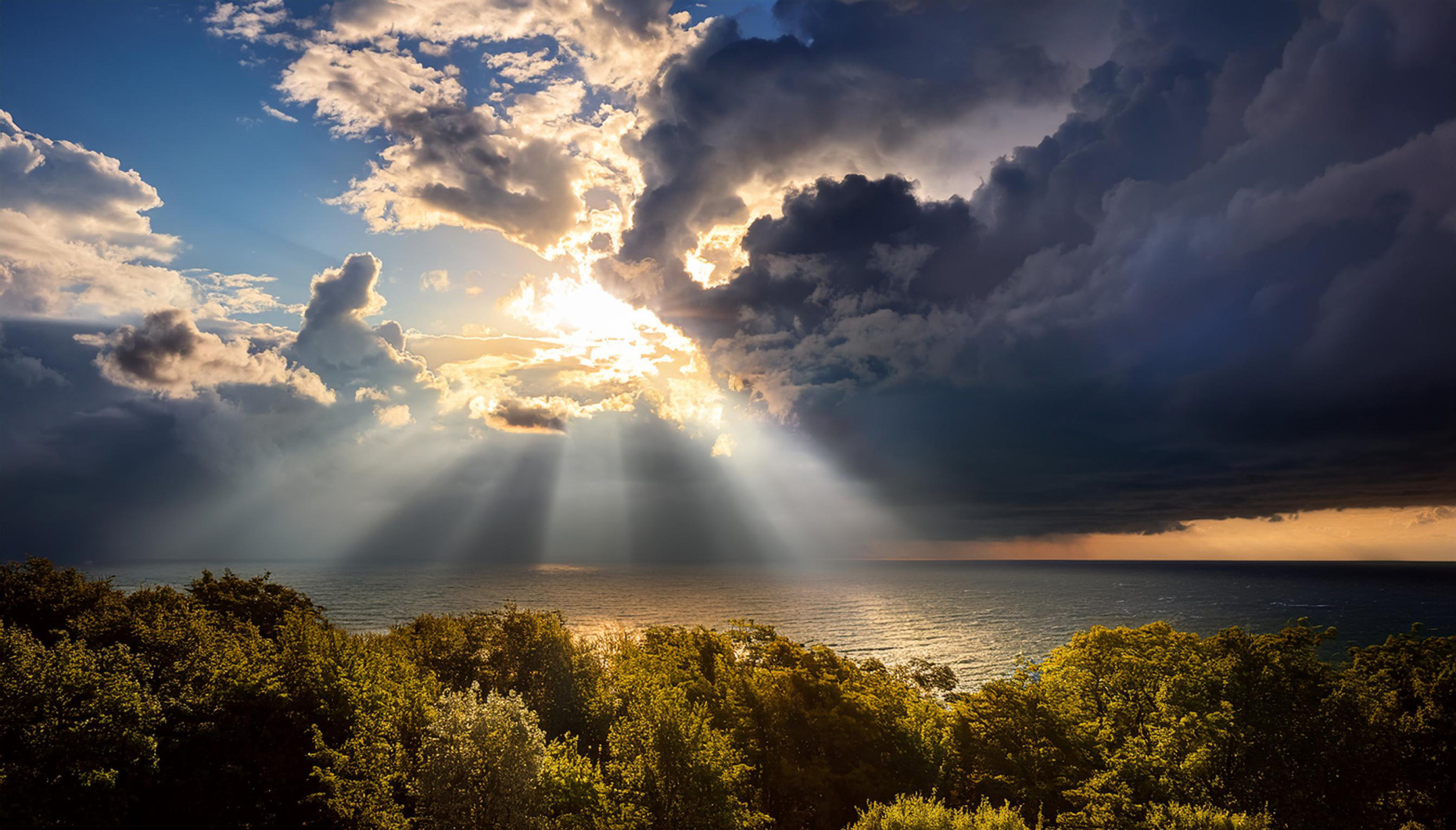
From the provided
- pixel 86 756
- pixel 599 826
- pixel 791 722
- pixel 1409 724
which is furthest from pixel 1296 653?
pixel 86 756

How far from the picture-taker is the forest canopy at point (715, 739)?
31812 millimetres

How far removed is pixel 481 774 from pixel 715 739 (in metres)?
12.1

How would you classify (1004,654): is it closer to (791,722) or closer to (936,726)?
(936,726)

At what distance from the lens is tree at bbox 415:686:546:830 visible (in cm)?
3056

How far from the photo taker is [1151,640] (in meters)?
50.4

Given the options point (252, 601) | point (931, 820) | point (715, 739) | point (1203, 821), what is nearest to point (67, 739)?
point (715, 739)

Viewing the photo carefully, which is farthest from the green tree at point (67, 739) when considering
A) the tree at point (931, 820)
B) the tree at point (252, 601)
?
the tree at point (931, 820)

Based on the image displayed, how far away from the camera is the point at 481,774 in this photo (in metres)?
31.2

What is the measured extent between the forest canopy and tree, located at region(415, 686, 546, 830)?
4.1 inches

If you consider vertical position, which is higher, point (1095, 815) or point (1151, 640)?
point (1151, 640)

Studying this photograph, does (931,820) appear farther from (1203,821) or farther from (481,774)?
(481,774)

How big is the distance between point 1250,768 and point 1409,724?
9.62 meters

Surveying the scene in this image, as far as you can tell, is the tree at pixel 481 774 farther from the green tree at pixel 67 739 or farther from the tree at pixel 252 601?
the tree at pixel 252 601

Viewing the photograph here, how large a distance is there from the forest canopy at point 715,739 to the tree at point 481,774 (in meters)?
0.10
